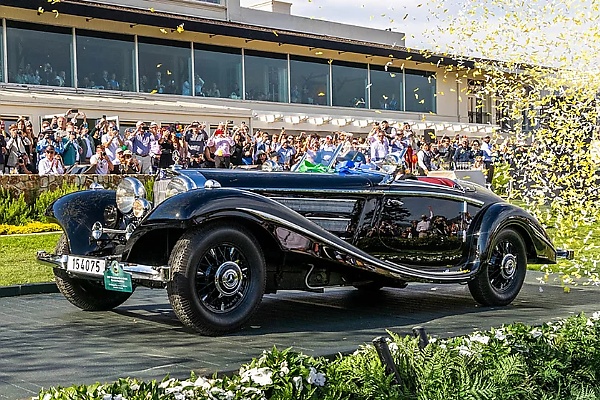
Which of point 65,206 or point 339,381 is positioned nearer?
point 339,381

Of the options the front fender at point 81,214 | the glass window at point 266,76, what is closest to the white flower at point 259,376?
the front fender at point 81,214

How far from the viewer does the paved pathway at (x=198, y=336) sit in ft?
19.0

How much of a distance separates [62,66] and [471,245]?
64.9 feet

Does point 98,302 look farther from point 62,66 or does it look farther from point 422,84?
point 422,84

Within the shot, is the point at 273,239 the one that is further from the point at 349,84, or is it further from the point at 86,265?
the point at 349,84

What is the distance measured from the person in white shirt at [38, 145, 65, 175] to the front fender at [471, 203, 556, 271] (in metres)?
10.9

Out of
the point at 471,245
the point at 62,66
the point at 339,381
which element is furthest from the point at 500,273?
the point at 62,66

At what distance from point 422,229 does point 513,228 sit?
126cm

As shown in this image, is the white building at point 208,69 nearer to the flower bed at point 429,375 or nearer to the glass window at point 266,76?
the glass window at point 266,76

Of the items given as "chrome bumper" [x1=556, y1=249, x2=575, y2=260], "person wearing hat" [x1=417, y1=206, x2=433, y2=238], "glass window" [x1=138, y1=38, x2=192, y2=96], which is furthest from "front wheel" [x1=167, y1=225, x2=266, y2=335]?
"glass window" [x1=138, y1=38, x2=192, y2=96]

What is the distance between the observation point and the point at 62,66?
25719mm

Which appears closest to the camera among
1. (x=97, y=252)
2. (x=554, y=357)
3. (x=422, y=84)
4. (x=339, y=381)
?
(x=339, y=381)

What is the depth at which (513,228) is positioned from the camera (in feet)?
30.1

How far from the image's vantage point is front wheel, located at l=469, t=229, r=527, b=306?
8.87 metres
